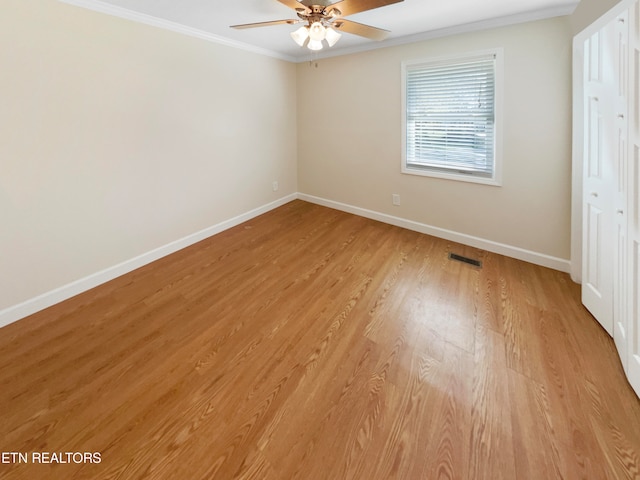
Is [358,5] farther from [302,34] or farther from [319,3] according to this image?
[302,34]

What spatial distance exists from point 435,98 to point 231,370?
357 centimetres

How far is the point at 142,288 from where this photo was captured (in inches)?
109

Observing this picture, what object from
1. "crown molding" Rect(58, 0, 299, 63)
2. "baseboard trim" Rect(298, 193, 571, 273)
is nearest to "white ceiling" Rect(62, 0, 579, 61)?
"crown molding" Rect(58, 0, 299, 63)

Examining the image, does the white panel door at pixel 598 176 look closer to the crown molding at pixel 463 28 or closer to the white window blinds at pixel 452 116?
the crown molding at pixel 463 28

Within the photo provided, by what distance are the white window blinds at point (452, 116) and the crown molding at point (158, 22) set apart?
2.15 m

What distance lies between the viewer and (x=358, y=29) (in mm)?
2309

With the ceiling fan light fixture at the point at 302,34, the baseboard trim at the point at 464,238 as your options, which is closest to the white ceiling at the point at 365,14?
the ceiling fan light fixture at the point at 302,34

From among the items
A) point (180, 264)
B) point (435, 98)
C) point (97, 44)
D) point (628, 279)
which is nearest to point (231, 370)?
point (180, 264)

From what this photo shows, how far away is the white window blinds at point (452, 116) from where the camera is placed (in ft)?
10.5

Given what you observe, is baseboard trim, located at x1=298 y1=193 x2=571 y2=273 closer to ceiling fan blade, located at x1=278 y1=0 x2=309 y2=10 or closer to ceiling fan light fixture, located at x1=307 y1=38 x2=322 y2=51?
ceiling fan light fixture, located at x1=307 y1=38 x2=322 y2=51

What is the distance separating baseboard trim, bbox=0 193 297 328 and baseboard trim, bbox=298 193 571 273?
1.70 meters

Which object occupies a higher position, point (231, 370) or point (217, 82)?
point (217, 82)

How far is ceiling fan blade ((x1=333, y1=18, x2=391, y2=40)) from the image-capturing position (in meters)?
2.16

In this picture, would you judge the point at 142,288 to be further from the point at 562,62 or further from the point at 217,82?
the point at 562,62
